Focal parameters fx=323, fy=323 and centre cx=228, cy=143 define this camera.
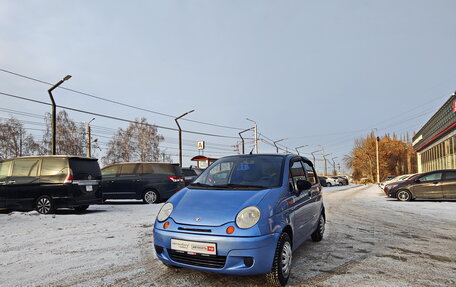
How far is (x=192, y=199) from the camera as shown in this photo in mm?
3941

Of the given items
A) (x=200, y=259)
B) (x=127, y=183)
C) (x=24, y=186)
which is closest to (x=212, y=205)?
(x=200, y=259)

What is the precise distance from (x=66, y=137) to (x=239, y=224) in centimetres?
4614

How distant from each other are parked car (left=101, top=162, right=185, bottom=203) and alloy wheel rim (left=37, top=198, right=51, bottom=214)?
3.82 m

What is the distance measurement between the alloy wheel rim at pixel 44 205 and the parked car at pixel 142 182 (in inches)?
150

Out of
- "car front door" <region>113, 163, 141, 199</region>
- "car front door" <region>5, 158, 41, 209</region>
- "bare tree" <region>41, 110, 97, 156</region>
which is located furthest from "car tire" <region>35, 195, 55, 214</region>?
"bare tree" <region>41, 110, 97, 156</region>

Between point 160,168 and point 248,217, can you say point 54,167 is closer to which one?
point 160,168

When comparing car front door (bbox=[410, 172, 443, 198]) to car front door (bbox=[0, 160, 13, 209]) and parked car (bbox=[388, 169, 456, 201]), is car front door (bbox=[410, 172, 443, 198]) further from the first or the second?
car front door (bbox=[0, 160, 13, 209])

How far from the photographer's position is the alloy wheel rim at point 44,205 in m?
9.72

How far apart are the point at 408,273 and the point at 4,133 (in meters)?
50.4

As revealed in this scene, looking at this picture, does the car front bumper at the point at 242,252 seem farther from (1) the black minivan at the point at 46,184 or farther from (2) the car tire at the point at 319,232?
(1) the black minivan at the point at 46,184

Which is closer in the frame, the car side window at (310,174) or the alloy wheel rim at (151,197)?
the car side window at (310,174)

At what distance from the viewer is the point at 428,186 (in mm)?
14938

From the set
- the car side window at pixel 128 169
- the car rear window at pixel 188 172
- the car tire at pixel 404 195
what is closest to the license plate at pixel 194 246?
the car side window at pixel 128 169

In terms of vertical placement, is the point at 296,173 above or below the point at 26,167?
below
